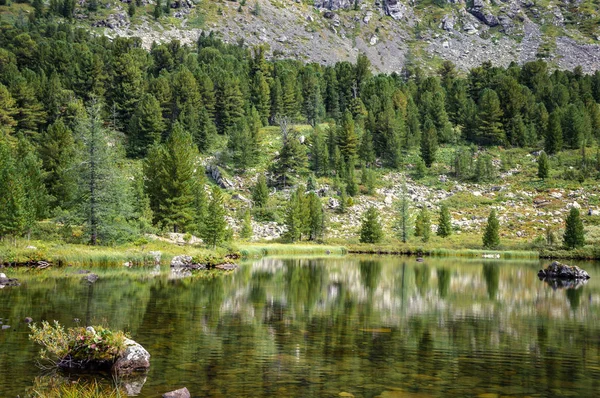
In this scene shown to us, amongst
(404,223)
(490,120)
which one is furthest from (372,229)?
(490,120)

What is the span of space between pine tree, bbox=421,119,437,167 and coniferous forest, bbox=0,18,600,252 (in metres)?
0.34

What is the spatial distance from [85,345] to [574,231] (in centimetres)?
6993

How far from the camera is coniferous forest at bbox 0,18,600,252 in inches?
3031

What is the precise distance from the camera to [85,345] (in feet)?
42.7

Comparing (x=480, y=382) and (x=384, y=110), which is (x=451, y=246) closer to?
(x=384, y=110)

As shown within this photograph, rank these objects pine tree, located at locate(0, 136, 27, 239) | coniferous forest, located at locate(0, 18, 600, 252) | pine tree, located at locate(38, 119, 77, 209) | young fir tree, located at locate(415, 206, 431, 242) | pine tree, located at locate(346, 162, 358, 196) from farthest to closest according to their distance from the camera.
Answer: pine tree, located at locate(346, 162, 358, 196), young fir tree, located at locate(415, 206, 431, 242), coniferous forest, located at locate(0, 18, 600, 252), pine tree, located at locate(38, 119, 77, 209), pine tree, located at locate(0, 136, 27, 239)

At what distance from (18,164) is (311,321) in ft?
157

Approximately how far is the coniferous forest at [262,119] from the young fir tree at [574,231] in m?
37.8

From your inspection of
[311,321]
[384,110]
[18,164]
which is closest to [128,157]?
[18,164]

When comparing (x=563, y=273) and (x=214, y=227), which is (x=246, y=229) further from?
(x=563, y=273)

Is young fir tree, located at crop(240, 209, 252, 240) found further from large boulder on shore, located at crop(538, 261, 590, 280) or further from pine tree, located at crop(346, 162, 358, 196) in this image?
large boulder on shore, located at crop(538, 261, 590, 280)

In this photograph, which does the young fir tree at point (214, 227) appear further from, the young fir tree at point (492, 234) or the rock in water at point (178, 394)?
the rock in water at point (178, 394)

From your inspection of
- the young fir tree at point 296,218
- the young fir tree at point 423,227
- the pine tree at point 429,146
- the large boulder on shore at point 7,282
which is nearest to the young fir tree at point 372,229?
the young fir tree at point 423,227

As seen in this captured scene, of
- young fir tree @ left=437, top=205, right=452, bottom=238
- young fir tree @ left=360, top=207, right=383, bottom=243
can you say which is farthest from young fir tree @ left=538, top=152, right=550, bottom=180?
young fir tree @ left=360, top=207, right=383, bottom=243
